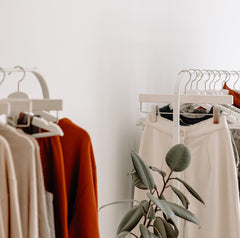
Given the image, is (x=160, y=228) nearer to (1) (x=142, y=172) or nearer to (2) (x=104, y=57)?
(1) (x=142, y=172)

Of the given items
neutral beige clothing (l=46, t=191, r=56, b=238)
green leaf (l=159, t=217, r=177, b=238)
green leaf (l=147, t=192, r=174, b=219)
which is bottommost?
green leaf (l=159, t=217, r=177, b=238)

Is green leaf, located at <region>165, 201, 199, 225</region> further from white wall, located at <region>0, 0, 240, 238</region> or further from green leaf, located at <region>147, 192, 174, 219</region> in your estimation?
white wall, located at <region>0, 0, 240, 238</region>

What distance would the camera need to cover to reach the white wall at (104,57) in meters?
1.71

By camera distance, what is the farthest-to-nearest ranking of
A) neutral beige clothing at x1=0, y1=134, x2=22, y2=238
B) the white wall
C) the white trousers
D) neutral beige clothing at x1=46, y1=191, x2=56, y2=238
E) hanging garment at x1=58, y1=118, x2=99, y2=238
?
the white trousers → the white wall → hanging garment at x1=58, y1=118, x2=99, y2=238 → neutral beige clothing at x1=46, y1=191, x2=56, y2=238 → neutral beige clothing at x1=0, y1=134, x2=22, y2=238

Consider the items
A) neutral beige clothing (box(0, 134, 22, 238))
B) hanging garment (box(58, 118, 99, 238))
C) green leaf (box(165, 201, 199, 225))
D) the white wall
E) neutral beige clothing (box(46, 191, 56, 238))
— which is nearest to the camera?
neutral beige clothing (box(0, 134, 22, 238))

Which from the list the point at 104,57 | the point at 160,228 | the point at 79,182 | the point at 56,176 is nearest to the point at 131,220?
the point at 160,228

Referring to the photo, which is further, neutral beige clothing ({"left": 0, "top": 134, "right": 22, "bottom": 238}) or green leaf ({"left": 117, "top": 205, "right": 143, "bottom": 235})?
green leaf ({"left": 117, "top": 205, "right": 143, "bottom": 235})

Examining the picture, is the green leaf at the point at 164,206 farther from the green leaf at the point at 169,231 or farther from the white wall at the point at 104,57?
the white wall at the point at 104,57

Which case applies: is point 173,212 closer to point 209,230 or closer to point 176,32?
point 209,230

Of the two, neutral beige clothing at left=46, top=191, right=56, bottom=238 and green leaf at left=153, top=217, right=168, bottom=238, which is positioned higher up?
neutral beige clothing at left=46, top=191, right=56, bottom=238

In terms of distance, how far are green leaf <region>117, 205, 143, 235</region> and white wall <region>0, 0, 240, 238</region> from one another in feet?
1.50

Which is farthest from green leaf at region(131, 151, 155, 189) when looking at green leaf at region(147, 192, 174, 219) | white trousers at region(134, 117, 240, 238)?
white trousers at region(134, 117, 240, 238)

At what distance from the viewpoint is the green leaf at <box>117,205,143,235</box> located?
159cm

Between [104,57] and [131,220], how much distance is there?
2.53ft
